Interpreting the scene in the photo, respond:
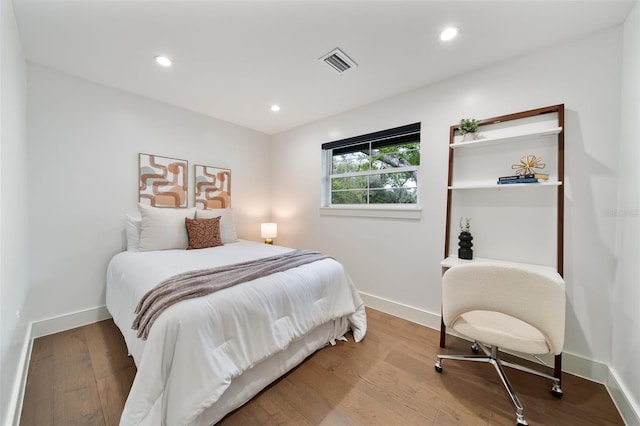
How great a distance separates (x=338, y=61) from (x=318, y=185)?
1.64 metres

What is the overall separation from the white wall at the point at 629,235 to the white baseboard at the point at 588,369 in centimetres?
2

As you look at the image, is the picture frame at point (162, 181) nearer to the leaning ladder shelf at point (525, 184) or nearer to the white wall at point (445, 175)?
the white wall at point (445, 175)

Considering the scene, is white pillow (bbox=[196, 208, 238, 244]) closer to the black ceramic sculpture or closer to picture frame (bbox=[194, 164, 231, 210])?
picture frame (bbox=[194, 164, 231, 210])

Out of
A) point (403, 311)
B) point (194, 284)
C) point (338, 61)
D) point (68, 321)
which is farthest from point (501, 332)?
point (68, 321)

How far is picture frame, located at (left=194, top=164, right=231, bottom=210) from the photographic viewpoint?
3146 mm

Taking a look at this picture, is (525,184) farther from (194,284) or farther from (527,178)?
(194,284)

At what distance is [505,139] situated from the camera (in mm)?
1914

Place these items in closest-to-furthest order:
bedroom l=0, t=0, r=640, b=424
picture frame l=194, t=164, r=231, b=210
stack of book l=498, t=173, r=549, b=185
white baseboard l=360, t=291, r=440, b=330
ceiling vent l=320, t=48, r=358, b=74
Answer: bedroom l=0, t=0, r=640, b=424 < stack of book l=498, t=173, r=549, b=185 < ceiling vent l=320, t=48, r=358, b=74 < white baseboard l=360, t=291, r=440, b=330 < picture frame l=194, t=164, r=231, b=210

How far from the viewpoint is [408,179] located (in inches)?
105

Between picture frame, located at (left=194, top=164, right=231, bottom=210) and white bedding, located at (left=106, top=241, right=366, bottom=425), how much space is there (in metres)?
1.07

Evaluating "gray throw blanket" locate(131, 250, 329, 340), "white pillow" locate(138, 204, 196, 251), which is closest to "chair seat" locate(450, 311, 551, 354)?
"gray throw blanket" locate(131, 250, 329, 340)

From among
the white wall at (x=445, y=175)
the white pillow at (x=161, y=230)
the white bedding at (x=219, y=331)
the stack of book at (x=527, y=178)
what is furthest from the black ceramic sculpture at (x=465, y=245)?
the white pillow at (x=161, y=230)

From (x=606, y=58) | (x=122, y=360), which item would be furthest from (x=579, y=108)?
(x=122, y=360)

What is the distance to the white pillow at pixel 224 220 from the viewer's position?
9.41 feet
